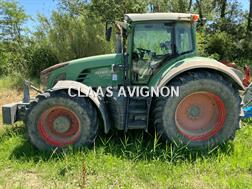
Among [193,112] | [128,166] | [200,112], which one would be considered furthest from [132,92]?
[128,166]

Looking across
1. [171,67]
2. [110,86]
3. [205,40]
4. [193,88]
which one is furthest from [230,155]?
[205,40]

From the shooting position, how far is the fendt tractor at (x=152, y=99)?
16.0ft

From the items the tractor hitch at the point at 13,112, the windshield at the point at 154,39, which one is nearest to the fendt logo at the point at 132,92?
the windshield at the point at 154,39

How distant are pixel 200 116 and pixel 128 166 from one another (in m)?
1.50

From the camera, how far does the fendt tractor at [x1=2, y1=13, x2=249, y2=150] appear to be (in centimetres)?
489

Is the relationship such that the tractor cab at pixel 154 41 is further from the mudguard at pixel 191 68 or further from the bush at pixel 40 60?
the bush at pixel 40 60

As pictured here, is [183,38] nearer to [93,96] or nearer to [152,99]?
[152,99]

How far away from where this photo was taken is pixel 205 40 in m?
15.8

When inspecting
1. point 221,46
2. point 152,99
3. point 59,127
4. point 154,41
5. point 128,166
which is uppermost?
point 221,46

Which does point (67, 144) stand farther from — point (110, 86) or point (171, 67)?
point (171, 67)

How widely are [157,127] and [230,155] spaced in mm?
1146

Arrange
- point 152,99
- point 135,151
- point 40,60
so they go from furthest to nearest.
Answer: point 40,60
point 152,99
point 135,151

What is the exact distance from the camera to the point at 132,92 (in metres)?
5.21

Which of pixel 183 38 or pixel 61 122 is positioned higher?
pixel 183 38
